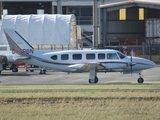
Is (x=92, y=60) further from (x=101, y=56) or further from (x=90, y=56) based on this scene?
(x=101, y=56)

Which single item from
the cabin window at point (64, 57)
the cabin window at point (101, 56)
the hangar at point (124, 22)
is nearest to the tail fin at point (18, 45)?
the cabin window at point (64, 57)

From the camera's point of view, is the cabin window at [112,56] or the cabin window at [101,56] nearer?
the cabin window at [112,56]

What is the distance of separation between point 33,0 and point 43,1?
1.66 meters

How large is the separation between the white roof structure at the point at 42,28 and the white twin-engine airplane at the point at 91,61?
66.2 feet

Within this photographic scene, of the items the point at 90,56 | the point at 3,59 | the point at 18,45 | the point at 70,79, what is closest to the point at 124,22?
the point at 3,59

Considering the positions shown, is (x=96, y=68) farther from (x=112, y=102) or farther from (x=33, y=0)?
(x=33, y=0)

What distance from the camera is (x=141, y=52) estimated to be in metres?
65.7

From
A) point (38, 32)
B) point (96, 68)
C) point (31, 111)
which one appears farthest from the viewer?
point (38, 32)

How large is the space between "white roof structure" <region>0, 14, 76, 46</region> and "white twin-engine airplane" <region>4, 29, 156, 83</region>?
20.2 m

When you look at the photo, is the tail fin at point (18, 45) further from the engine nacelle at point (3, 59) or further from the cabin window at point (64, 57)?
the engine nacelle at point (3, 59)

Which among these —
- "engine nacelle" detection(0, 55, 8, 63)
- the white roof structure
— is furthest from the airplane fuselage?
the white roof structure

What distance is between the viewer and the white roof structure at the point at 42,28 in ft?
183

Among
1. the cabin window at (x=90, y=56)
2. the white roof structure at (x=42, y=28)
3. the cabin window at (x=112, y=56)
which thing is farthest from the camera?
the white roof structure at (x=42, y=28)

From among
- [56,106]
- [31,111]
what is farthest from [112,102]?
[31,111]
